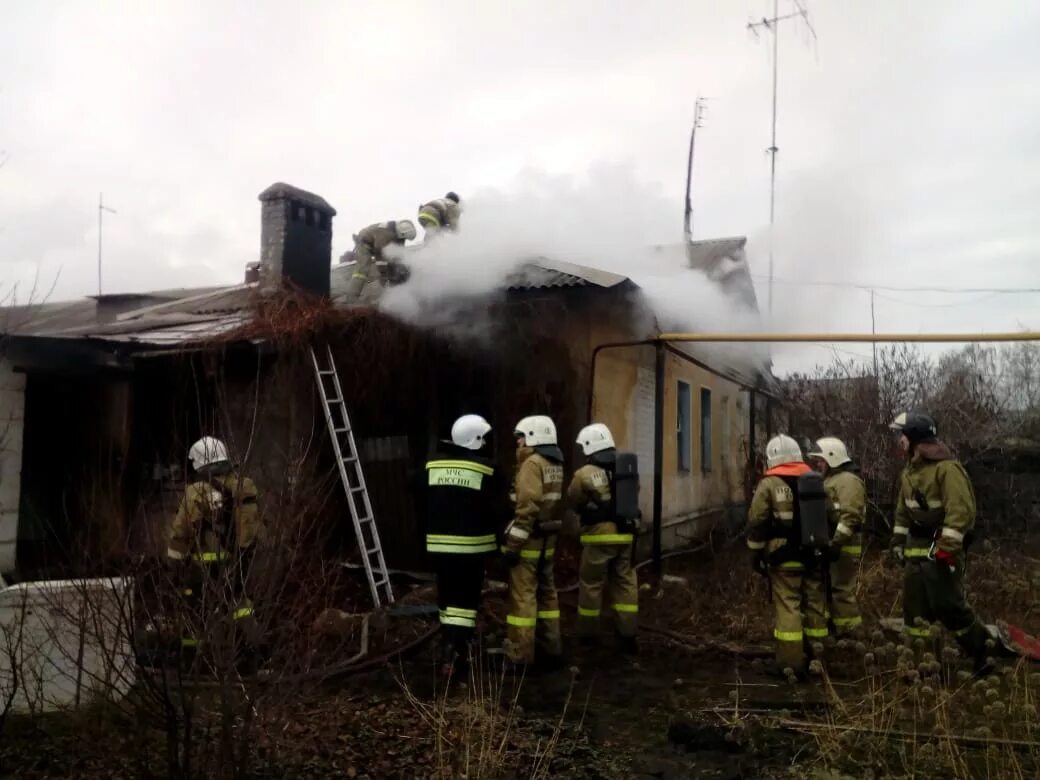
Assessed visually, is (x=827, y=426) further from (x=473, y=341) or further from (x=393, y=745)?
(x=393, y=745)

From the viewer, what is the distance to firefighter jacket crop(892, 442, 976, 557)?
18.9 feet

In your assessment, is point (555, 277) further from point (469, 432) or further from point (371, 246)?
point (469, 432)

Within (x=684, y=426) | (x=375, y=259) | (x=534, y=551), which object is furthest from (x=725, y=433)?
(x=534, y=551)

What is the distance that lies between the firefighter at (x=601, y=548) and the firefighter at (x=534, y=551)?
0.90ft

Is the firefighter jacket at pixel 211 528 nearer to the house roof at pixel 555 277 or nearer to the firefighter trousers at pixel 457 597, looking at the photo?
the firefighter trousers at pixel 457 597

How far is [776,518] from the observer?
594 centimetres

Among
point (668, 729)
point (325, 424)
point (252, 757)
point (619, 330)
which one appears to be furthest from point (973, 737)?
point (619, 330)

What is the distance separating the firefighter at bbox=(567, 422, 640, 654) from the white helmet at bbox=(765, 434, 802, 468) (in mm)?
1180

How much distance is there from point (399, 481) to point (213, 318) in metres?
2.60

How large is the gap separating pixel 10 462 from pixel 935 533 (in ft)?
25.0

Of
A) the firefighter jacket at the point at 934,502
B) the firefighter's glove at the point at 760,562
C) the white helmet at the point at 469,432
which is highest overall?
the white helmet at the point at 469,432

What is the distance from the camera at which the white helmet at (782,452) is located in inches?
244

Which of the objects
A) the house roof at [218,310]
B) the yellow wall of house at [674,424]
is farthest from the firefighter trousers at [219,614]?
the yellow wall of house at [674,424]

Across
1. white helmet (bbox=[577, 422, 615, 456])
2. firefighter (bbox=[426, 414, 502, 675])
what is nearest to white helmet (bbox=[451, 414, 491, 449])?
firefighter (bbox=[426, 414, 502, 675])
